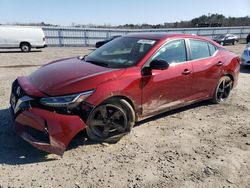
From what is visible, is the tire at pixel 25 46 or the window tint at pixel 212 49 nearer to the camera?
the window tint at pixel 212 49

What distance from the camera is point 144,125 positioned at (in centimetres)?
471

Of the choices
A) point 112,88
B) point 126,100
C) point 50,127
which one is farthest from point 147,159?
point 50,127

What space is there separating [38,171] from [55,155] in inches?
15.6

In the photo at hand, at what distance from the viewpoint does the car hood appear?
142 inches

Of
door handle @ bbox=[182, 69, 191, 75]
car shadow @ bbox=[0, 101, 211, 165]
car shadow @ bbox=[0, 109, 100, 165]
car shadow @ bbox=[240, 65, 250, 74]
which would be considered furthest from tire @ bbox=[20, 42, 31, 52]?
door handle @ bbox=[182, 69, 191, 75]

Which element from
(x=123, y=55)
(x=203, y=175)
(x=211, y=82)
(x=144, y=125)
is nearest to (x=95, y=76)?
(x=123, y=55)

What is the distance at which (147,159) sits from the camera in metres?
3.61

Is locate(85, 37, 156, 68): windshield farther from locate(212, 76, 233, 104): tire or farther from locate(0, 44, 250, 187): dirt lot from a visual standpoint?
locate(212, 76, 233, 104): tire

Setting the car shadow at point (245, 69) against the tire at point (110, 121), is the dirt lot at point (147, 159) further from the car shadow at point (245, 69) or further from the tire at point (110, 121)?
the car shadow at point (245, 69)

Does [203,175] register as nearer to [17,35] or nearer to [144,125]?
[144,125]

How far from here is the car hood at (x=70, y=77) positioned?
3.60 meters

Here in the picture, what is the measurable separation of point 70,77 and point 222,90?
3.77 m

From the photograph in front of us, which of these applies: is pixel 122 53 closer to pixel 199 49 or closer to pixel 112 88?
pixel 112 88

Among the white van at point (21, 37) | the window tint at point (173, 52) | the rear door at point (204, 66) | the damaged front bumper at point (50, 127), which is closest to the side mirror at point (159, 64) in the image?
the window tint at point (173, 52)
